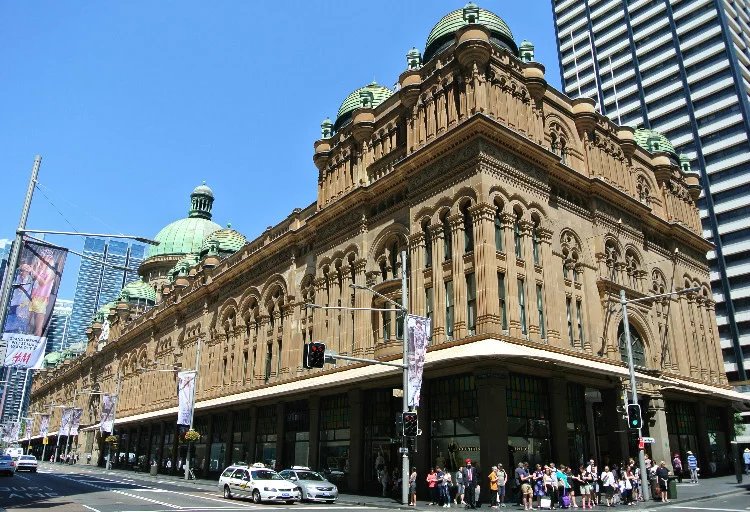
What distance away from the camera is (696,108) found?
312 feet

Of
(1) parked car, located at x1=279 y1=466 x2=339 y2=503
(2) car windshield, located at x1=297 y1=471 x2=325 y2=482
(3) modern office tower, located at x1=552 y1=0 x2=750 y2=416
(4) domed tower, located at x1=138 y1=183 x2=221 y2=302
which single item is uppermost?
(3) modern office tower, located at x1=552 y1=0 x2=750 y2=416

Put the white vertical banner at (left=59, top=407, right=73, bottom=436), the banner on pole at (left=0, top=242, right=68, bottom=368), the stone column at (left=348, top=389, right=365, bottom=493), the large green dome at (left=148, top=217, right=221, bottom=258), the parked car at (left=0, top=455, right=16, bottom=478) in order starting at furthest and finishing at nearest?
the large green dome at (left=148, top=217, right=221, bottom=258)
the white vertical banner at (left=59, top=407, right=73, bottom=436)
the parked car at (left=0, top=455, right=16, bottom=478)
the stone column at (left=348, top=389, right=365, bottom=493)
the banner on pole at (left=0, top=242, right=68, bottom=368)

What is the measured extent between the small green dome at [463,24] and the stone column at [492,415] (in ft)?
74.4

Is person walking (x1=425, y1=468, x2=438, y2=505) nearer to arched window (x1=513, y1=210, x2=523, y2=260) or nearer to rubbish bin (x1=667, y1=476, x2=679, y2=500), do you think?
rubbish bin (x1=667, y1=476, x2=679, y2=500)

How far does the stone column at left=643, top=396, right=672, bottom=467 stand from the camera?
37.6 metres

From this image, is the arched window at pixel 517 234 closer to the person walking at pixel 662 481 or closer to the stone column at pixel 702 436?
the person walking at pixel 662 481

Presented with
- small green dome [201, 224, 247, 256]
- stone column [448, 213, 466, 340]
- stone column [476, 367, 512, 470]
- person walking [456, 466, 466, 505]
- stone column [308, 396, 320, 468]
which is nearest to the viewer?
person walking [456, 466, 466, 505]

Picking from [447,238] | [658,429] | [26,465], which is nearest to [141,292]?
[26,465]

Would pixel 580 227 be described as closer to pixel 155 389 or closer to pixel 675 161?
pixel 675 161

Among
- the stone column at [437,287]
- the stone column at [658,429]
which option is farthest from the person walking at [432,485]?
the stone column at [658,429]

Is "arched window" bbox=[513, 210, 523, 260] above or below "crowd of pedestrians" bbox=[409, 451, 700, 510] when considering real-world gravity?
above

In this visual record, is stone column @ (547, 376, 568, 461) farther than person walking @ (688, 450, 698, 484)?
No

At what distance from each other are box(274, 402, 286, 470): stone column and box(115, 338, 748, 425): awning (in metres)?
1.62

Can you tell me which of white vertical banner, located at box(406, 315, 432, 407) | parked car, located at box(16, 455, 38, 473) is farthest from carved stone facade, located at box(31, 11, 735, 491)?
parked car, located at box(16, 455, 38, 473)
